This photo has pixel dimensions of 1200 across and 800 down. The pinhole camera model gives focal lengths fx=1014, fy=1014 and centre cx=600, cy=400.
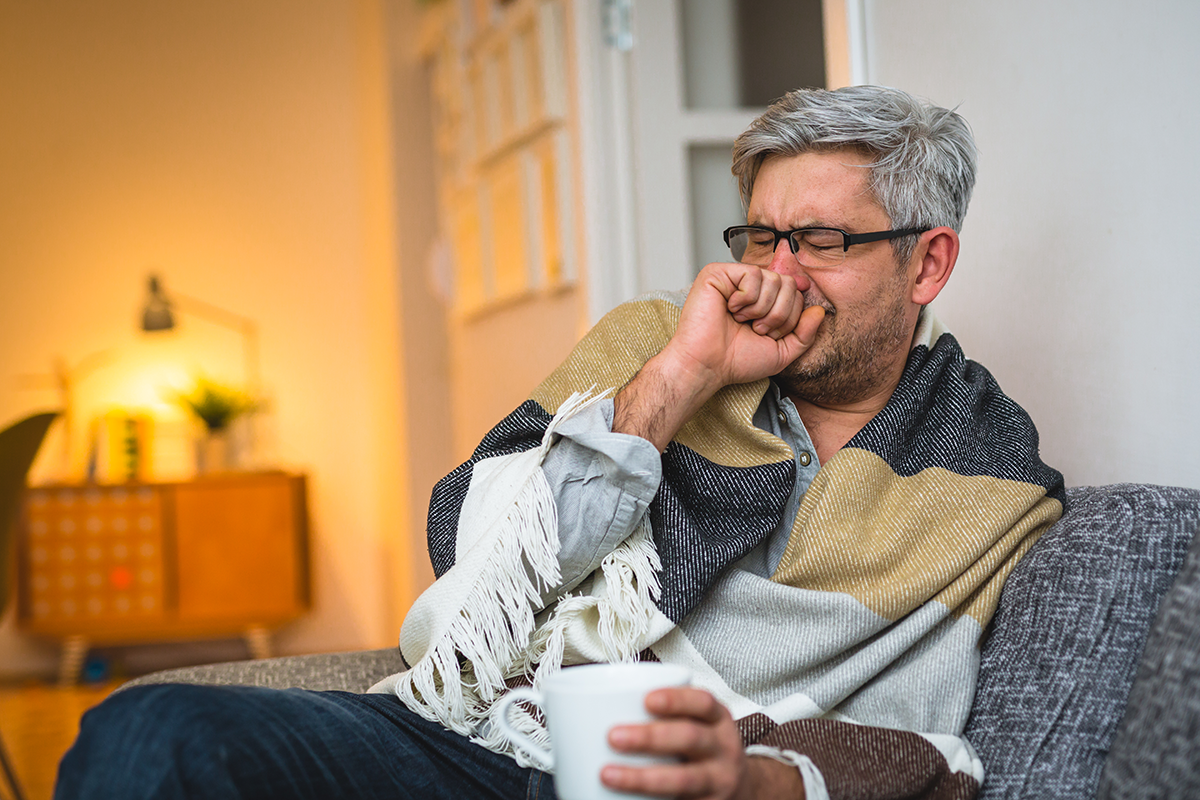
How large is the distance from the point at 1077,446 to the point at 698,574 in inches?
28.2

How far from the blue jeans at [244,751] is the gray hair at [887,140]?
0.82 metres

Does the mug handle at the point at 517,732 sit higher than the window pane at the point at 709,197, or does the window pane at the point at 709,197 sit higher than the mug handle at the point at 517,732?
the window pane at the point at 709,197

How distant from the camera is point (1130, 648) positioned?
3.17 feet

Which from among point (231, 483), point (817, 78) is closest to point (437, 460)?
point (231, 483)

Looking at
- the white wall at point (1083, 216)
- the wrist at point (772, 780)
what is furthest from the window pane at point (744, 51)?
the wrist at point (772, 780)

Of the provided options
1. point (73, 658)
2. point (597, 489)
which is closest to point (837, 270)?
point (597, 489)

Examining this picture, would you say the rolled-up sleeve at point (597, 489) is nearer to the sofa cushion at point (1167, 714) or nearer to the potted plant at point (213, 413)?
the sofa cushion at point (1167, 714)

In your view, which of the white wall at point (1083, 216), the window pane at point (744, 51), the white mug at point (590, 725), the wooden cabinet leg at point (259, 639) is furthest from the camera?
the wooden cabinet leg at point (259, 639)

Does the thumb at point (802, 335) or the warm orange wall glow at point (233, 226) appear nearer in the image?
the thumb at point (802, 335)

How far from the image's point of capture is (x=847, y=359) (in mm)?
1317

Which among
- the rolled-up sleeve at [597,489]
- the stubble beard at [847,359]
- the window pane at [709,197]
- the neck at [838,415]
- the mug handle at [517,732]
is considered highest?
the window pane at [709,197]

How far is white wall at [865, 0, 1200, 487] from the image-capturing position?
1277mm

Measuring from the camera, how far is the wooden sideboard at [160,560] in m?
3.80

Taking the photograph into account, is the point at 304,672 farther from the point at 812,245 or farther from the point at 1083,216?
the point at 1083,216
